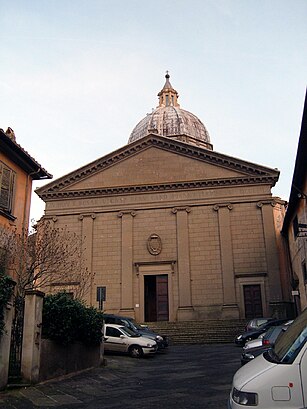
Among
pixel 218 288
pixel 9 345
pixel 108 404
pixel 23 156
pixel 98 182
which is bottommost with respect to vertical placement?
pixel 108 404

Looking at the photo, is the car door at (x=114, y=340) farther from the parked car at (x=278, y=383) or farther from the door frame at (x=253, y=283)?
the parked car at (x=278, y=383)

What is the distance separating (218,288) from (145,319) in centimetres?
542

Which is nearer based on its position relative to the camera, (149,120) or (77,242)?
(77,242)

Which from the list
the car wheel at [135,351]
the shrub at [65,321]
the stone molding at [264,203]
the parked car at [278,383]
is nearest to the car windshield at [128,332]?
the car wheel at [135,351]

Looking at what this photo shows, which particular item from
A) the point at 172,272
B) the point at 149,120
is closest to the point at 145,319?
the point at 172,272

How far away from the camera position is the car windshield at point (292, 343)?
456cm

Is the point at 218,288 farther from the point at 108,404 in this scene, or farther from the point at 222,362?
the point at 108,404

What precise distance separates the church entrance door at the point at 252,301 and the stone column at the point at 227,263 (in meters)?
0.82

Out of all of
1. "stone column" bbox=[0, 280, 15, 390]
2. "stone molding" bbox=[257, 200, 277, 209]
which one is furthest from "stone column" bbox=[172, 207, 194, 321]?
"stone column" bbox=[0, 280, 15, 390]

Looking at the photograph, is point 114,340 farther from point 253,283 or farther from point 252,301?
point 253,283

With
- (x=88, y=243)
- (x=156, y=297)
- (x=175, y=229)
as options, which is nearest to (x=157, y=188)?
(x=175, y=229)

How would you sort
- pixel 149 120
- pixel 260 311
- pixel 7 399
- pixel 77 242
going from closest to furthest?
pixel 7 399, pixel 260 311, pixel 77 242, pixel 149 120

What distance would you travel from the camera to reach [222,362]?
51.7 ft

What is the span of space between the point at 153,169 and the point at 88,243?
7.19 m
